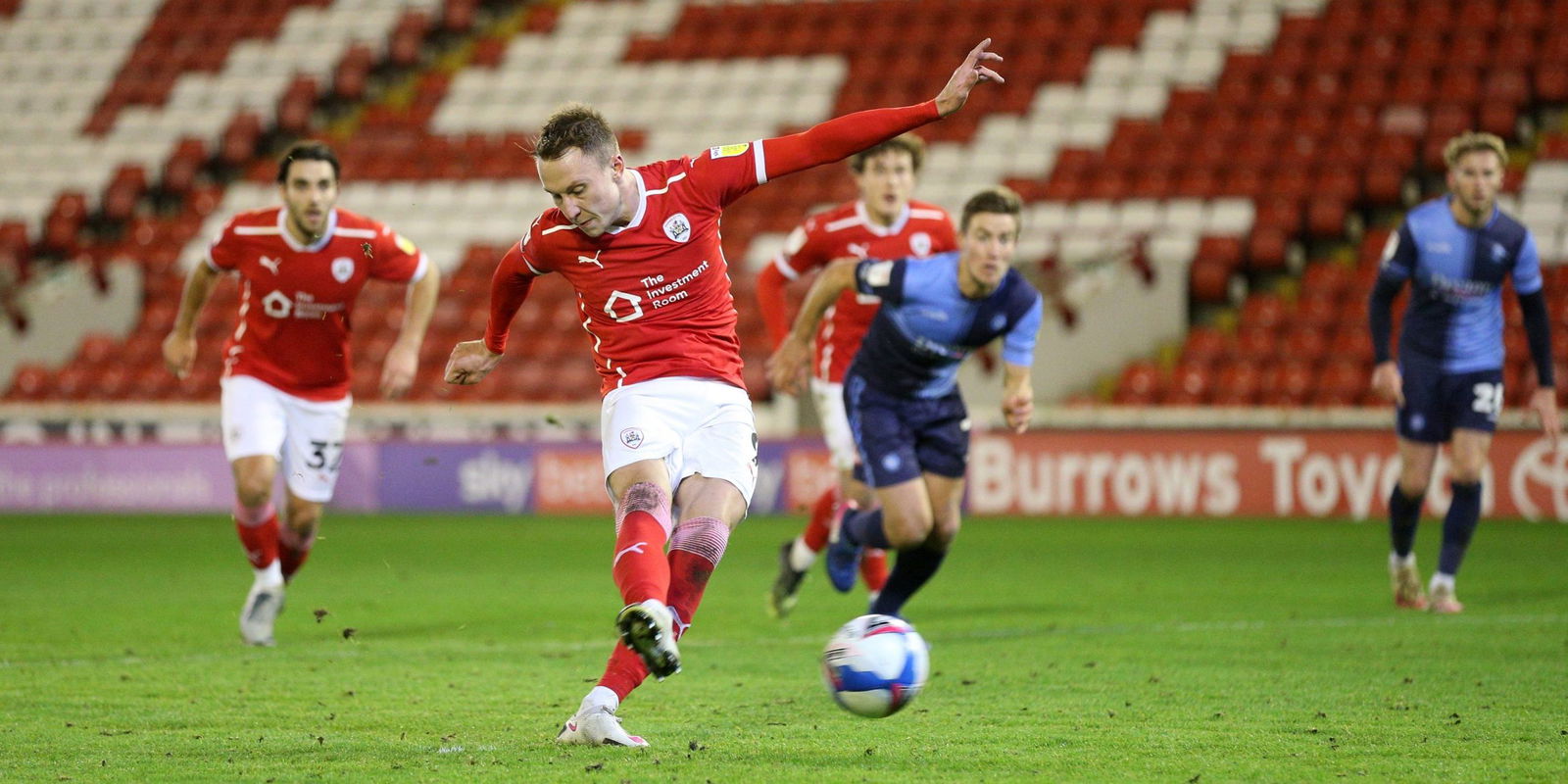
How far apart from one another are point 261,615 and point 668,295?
3.61 m

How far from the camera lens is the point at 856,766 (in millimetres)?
4914

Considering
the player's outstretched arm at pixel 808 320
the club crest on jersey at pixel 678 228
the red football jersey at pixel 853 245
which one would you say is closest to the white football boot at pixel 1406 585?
the red football jersey at pixel 853 245

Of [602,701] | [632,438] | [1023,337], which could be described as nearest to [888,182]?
[1023,337]

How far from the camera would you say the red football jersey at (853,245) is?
30.8 feet

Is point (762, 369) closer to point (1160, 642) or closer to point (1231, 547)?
point (1231, 547)

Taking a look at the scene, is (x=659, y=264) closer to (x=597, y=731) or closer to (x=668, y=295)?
(x=668, y=295)

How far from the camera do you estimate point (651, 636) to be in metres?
4.76

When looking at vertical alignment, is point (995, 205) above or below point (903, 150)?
below

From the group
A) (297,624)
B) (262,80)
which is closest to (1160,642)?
(297,624)

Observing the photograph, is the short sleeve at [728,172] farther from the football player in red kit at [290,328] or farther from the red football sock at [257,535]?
the red football sock at [257,535]

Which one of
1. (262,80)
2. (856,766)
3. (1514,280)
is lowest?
(856,766)

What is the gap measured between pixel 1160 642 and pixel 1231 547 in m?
5.91

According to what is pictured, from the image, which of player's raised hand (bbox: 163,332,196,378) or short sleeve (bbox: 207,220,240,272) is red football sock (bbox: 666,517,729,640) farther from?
player's raised hand (bbox: 163,332,196,378)

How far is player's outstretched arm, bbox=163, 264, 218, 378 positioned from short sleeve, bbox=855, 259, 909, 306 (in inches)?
127
